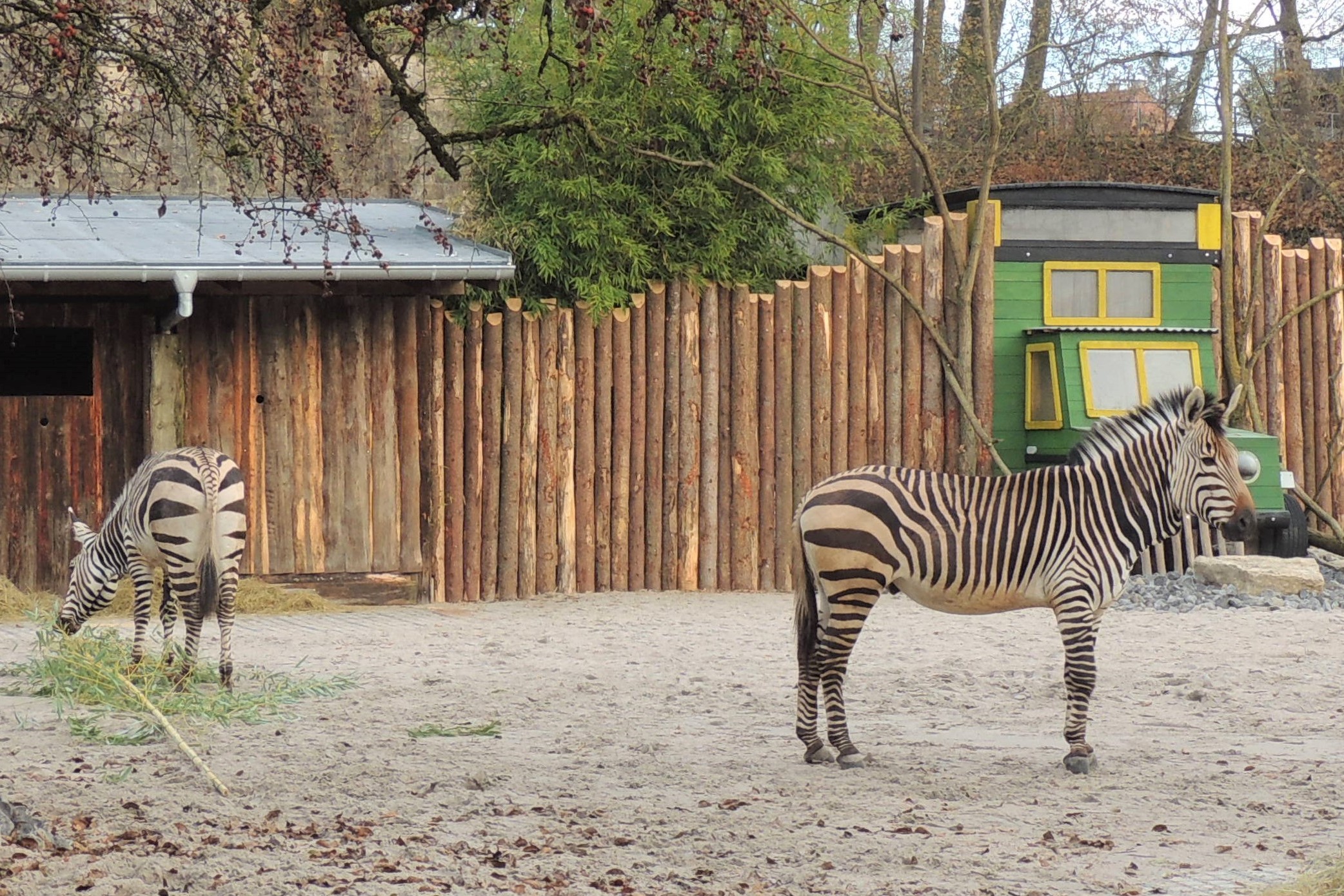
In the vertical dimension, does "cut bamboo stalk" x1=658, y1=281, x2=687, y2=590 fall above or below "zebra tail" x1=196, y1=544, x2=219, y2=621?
above

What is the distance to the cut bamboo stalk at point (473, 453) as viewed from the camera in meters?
12.6

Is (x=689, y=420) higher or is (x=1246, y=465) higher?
(x=689, y=420)

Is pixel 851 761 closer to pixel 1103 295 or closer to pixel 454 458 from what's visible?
pixel 454 458

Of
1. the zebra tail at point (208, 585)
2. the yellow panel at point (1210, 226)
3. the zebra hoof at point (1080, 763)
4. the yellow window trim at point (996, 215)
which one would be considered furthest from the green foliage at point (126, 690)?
the yellow panel at point (1210, 226)

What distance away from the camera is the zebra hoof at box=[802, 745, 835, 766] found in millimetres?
6793

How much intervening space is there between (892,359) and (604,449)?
251cm

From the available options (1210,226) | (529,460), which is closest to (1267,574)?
(1210,226)

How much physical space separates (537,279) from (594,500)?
2.34 m

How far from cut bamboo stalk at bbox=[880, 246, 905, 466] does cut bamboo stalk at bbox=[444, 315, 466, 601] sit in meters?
3.47

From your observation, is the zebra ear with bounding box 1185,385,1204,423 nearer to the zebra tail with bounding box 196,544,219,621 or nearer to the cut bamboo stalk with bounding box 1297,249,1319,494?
the zebra tail with bounding box 196,544,219,621

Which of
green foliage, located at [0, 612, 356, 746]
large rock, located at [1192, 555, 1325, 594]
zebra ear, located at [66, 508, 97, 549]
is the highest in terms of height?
zebra ear, located at [66, 508, 97, 549]

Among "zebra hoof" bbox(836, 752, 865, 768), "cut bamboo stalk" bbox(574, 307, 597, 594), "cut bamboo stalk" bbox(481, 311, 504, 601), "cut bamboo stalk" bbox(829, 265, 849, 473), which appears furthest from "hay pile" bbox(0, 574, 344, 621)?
"zebra hoof" bbox(836, 752, 865, 768)

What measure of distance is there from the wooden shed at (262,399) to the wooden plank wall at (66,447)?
0.01m

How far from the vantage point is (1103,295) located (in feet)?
44.8
